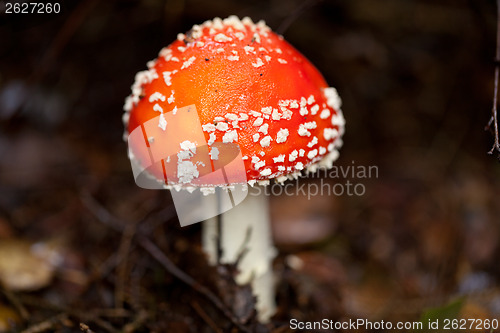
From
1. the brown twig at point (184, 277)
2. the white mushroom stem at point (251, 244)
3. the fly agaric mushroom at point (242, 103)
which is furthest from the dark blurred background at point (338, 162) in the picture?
the fly agaric mushroom at point (242, 103)

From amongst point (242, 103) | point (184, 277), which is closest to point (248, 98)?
point (242, 103)

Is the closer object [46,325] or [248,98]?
[248,98]

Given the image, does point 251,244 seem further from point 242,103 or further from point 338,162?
point 338,162

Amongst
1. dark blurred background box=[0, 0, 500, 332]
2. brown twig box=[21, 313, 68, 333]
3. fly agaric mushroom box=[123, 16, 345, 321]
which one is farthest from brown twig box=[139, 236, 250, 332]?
fly agaric mushroom box=[123, 16, 345, 321]

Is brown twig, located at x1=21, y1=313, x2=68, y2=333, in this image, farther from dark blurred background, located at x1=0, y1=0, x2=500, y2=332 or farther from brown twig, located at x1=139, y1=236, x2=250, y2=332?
brown twig, located at x1=139, y1=236, x2=250, y2=332

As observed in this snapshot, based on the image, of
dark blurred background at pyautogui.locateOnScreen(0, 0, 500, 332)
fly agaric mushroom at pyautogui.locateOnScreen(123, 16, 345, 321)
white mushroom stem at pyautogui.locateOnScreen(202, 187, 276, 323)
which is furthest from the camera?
dark blurred background at pyautogui.locateOnScreen(0, 0, 500, 332)

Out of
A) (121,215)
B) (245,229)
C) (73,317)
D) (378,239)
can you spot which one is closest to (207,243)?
(245,229)

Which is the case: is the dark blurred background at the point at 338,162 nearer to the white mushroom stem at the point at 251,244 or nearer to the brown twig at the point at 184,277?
the brown twig at the point at 184,277
